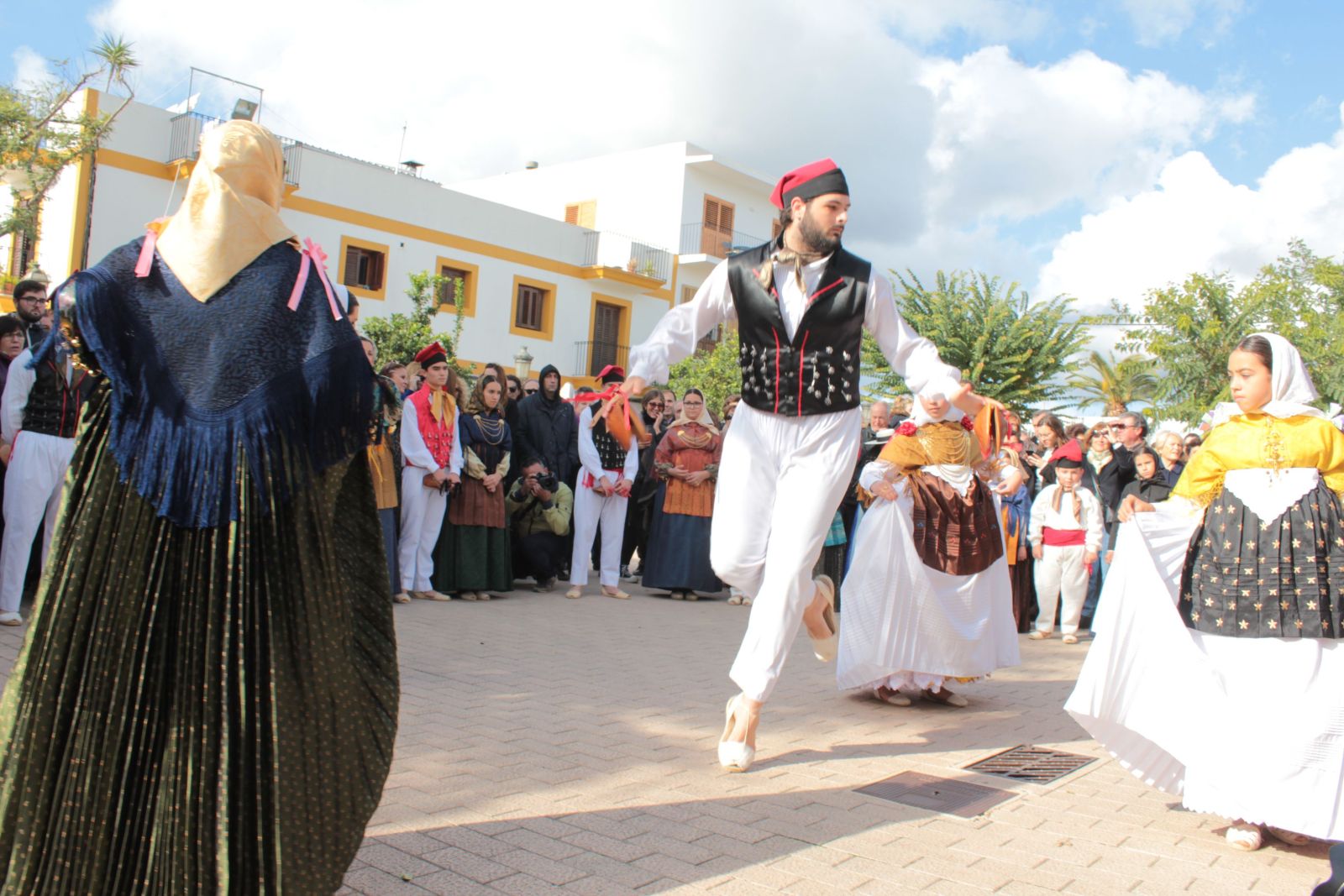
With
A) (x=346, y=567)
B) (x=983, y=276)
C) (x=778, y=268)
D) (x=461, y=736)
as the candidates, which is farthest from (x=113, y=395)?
(x=983, y=276)

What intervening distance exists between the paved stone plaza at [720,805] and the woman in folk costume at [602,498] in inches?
160

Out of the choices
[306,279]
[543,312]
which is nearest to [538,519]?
[306,279]

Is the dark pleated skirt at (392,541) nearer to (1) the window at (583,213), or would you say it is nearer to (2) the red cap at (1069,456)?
(2) the red cap at (1069,456)

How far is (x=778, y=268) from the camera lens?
15.5 ft

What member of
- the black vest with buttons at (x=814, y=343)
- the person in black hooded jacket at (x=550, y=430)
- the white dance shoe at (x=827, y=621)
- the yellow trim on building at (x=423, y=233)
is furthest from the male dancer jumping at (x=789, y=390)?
the yellow trim on building at (x=423, y=233)

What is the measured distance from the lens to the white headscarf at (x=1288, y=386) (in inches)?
168

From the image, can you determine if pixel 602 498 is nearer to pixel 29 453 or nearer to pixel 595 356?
pixel 29 453

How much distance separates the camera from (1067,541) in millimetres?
10023

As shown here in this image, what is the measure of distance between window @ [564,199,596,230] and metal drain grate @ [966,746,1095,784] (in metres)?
35.5

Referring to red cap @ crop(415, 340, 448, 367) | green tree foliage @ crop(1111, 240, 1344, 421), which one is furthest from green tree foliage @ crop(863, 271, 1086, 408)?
red cap @ crop(415, 340, 448, 367)

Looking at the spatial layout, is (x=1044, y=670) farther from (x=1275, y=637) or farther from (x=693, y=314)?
(x=693, y=314)

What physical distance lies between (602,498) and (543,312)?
22347mm

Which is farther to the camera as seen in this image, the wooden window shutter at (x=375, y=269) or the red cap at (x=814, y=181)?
the wooden window shutter at (x=375, y=269)

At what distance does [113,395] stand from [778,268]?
277 centimetres
